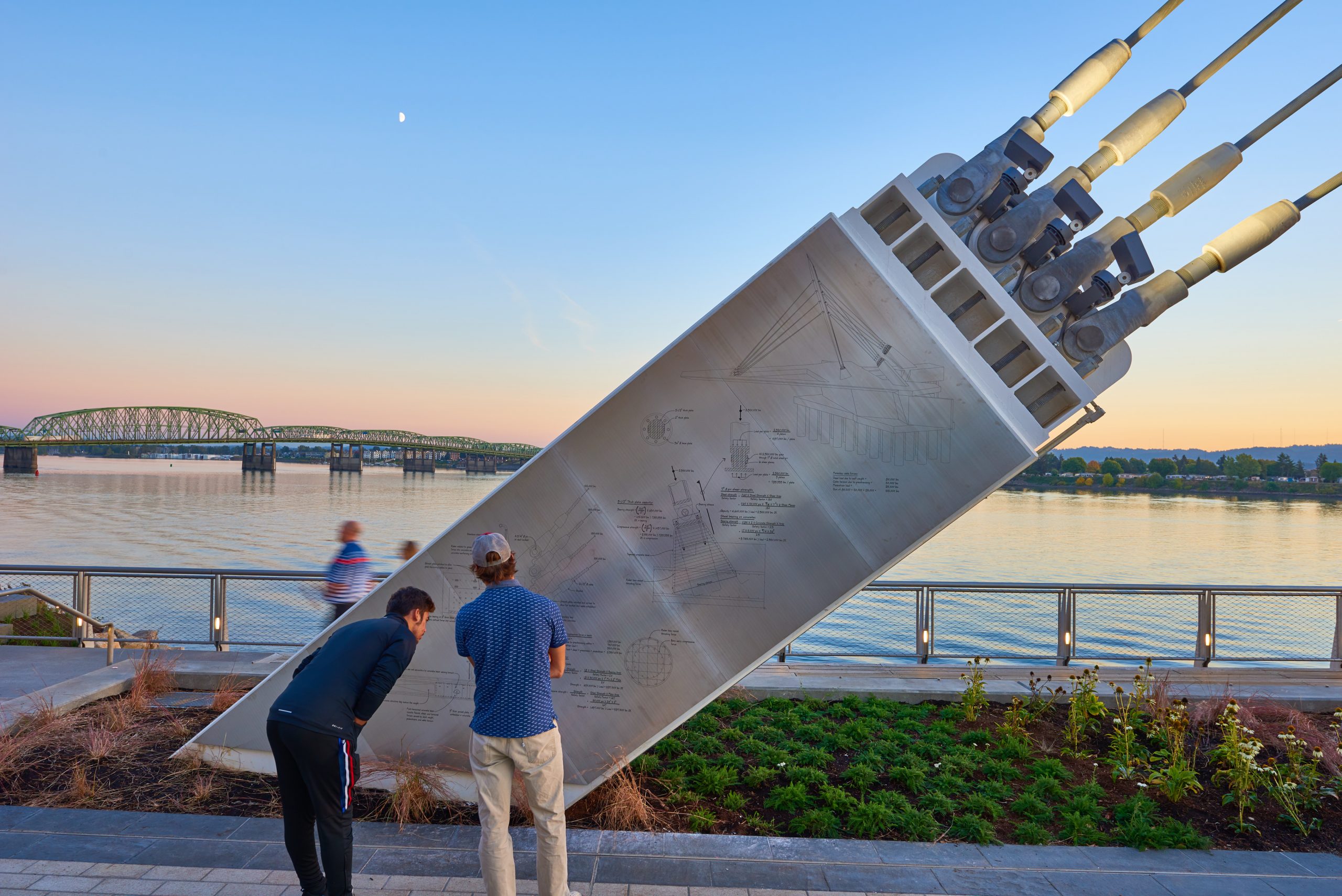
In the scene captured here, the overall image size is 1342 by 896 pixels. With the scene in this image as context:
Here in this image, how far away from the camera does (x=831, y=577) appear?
5340mm

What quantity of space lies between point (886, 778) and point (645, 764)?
188cm

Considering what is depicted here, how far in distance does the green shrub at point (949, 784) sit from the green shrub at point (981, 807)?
168 mm

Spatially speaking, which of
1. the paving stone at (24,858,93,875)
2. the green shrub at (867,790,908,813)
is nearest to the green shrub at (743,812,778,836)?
the green shrub at (867,790,908,813)

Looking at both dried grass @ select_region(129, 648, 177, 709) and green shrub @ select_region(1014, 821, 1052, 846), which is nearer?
green shrub @ select_region(1014, 821, 1052, 846)

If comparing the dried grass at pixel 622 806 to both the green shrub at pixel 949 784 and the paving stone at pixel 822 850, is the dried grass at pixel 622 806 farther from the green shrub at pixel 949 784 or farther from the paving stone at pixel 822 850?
the green shrub at pixel 949 784

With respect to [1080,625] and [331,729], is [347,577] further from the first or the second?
[1080,625]

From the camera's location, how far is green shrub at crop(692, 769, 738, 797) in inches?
239

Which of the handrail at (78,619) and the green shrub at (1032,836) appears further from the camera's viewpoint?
the handrail at (78,619)

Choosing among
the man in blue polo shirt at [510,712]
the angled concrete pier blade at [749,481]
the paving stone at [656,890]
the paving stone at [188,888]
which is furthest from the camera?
the angled concrete pier blade at [749,481]

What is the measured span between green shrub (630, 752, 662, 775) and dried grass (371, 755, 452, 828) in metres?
1.47

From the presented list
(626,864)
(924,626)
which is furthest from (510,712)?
(924,626)

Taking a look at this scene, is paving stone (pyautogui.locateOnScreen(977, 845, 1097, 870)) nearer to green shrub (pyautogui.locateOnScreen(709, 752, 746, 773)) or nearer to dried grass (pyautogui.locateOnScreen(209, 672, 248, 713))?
green shrub (pyautogui.locateOnScreen(709, 752, 746, 773))

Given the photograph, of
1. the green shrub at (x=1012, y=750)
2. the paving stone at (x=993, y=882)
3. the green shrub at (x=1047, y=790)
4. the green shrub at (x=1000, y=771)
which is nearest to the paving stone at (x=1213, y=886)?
the paving stone at (x=993, y=882)

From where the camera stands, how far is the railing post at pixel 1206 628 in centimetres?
1069
